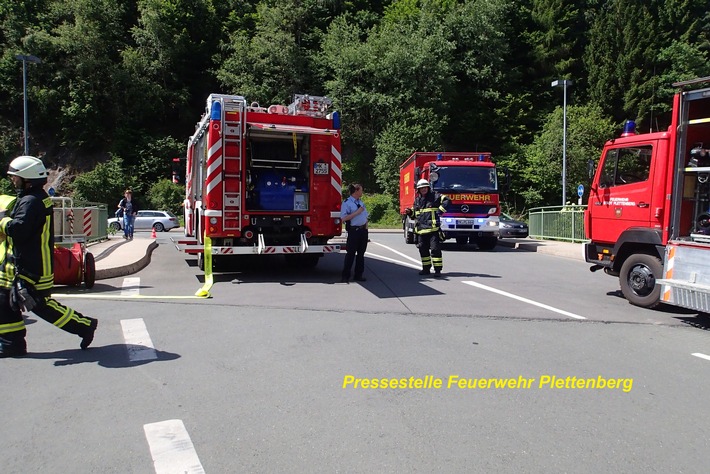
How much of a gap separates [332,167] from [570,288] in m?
4.94

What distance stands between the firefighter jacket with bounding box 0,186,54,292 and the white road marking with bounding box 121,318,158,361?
996 millimetres

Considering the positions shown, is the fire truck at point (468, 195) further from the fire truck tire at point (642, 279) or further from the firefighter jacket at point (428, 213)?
the fire truck tire at point (642, 279)

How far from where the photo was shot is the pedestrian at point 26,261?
4.90 metres

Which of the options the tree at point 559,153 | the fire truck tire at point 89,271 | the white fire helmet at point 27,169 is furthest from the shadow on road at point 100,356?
the tree at point 559,153

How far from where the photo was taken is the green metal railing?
20.2 m

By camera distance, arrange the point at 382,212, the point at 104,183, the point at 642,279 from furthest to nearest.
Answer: the point at 104,183, the point at 382,212, the point at 642,279

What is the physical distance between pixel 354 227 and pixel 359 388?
5.78 m

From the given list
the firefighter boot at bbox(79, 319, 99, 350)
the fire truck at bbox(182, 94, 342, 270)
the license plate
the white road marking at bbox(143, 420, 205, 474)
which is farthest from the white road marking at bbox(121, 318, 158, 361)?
the license plate

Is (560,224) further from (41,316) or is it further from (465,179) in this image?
(41,316)

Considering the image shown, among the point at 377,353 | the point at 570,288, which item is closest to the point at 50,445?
the point at 377,353

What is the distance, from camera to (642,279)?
8.02 m

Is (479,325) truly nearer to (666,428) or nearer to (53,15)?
(666,428)

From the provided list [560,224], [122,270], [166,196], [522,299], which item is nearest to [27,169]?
[122,270]

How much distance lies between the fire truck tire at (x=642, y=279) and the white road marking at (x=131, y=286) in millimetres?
7599
